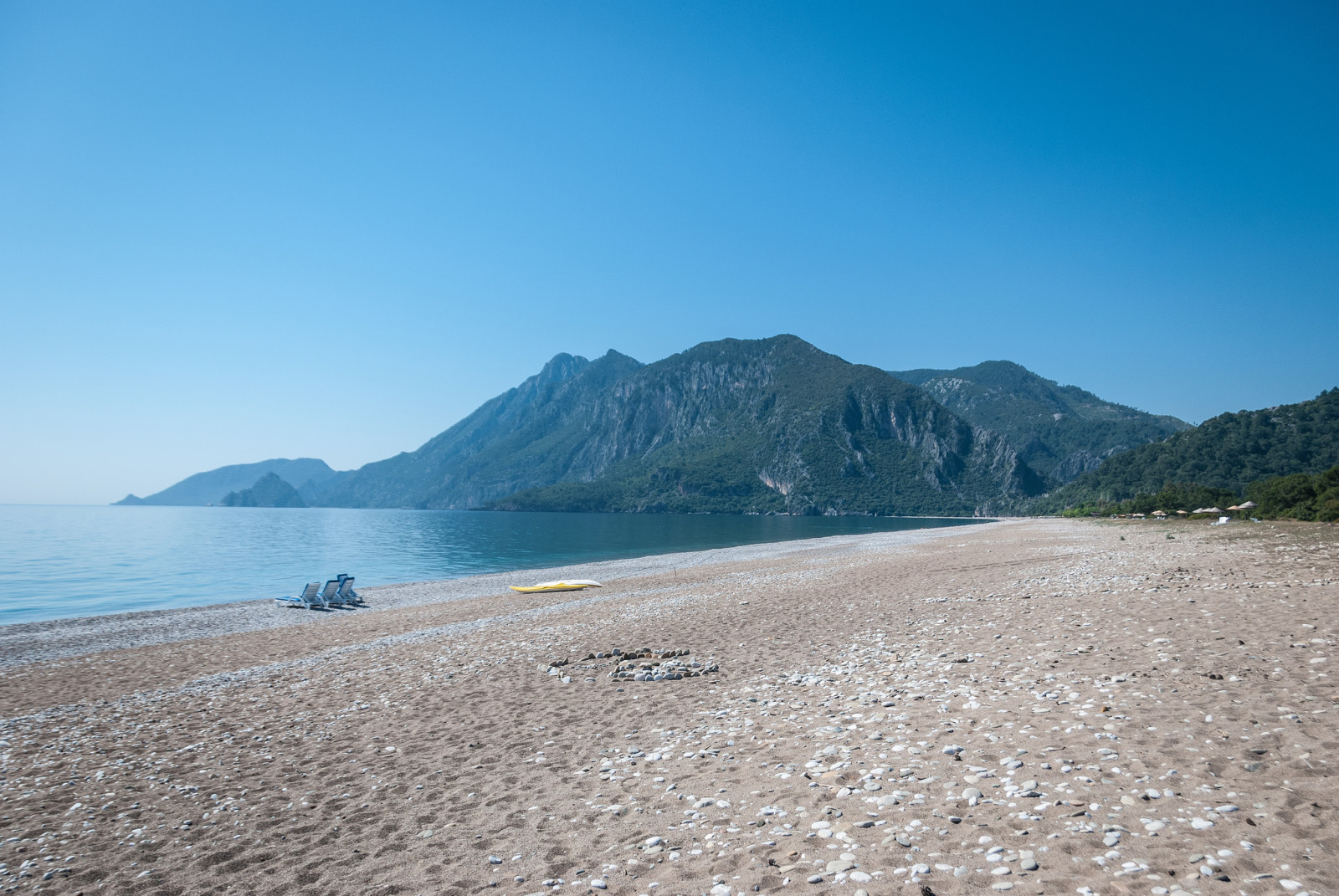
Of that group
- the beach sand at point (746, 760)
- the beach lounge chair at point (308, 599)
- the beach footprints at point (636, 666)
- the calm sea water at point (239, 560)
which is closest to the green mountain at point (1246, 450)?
the calm sea water at point (239, 560)

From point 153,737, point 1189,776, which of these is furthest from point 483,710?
point 1189,776

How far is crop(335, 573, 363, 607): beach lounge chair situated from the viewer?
31141 mm

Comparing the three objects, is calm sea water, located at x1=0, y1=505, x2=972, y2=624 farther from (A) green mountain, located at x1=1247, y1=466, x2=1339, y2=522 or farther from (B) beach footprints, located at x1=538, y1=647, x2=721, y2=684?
(A) green mountain, located at x1=1247, y1=466, x2=1339, y2=522

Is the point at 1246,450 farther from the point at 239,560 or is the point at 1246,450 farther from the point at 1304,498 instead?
the point at 239,560

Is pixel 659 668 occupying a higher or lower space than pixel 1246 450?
lower

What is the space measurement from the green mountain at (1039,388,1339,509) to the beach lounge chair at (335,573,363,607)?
93.3 meters

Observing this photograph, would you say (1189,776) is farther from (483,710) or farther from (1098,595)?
(1098,595)

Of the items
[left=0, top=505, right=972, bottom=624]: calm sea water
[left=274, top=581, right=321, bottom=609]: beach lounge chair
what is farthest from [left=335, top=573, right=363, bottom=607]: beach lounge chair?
[left=0, top=505, right=972, bottom=624]: calm sea water

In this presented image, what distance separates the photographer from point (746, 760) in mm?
7781

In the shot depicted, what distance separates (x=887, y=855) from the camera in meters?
5.05

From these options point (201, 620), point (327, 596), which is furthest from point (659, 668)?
point (201, 620)

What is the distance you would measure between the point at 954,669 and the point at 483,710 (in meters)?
8.65

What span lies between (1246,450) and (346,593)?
115230mm

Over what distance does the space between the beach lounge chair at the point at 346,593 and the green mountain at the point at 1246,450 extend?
93.3 meters
